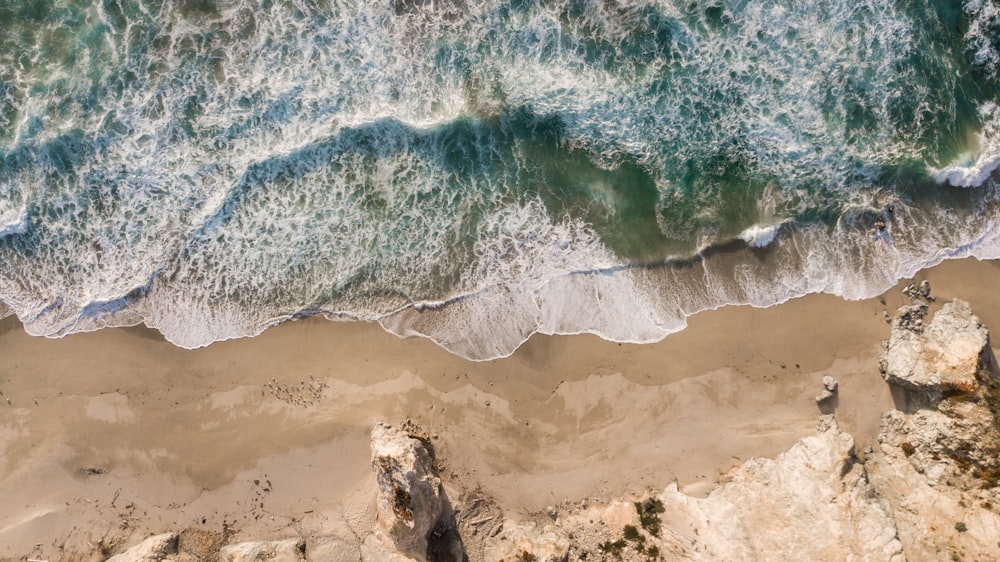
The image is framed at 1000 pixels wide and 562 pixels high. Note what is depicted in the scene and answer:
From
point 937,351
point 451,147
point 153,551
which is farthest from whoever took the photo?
point 451,147

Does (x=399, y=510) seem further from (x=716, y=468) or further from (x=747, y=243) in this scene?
(x=747, y=243)

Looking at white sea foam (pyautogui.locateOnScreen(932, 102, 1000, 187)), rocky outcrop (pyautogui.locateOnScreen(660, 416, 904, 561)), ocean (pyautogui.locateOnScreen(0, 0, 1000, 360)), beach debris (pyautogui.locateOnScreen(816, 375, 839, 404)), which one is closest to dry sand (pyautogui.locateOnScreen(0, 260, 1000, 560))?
beach debris (pyautogui.locateOnScreen(816, 375, 839, 404))

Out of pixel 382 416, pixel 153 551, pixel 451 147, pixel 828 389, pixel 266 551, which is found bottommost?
pixel 153 551

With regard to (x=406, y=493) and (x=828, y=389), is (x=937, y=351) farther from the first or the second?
(x=406, y=493)

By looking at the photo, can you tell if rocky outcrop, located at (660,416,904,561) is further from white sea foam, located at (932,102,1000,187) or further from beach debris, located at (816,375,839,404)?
white sea foam, located at (932,102,1000,187)

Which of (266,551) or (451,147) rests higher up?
(451,147)

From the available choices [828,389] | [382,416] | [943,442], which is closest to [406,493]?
[382,416]

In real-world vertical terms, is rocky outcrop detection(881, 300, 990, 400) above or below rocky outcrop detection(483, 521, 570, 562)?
above
